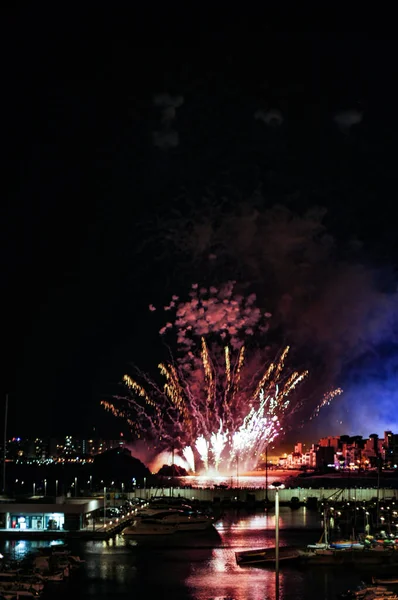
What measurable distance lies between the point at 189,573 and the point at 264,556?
2.26 metres

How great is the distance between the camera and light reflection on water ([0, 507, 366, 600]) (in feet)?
69.7

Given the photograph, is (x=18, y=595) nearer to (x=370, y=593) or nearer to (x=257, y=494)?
(x=370, y=593)

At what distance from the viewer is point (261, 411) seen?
50.9 m

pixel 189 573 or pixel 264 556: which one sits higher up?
pixel 264 556

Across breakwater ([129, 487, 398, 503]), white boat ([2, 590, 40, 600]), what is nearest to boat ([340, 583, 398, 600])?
white boat ([2, 590, 40, 600])

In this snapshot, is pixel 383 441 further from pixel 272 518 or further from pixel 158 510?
pixel 158 510

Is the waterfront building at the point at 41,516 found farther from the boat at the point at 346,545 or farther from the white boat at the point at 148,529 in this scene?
the boat at the point at 346,545

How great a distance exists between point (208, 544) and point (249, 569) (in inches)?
203

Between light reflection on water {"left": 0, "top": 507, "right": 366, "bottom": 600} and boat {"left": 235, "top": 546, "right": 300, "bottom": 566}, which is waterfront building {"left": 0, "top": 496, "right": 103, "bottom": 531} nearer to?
light reflection on water {"left": 0, "top": 507, "right": 366, "bottom": 600}

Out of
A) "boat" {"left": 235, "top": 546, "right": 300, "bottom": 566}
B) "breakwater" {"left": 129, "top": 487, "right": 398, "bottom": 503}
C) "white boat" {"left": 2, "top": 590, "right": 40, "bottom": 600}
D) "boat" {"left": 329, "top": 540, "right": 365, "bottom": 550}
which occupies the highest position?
"breakwater" {"left": 129, "top": 487, "right": 398, "bottom": 503}

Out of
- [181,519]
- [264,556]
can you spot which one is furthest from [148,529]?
[264,556]

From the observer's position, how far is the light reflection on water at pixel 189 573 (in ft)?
69.7

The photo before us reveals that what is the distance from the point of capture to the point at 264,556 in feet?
80.7

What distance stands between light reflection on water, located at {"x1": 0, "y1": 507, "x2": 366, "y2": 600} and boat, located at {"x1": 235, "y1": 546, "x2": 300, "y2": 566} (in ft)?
0.98
